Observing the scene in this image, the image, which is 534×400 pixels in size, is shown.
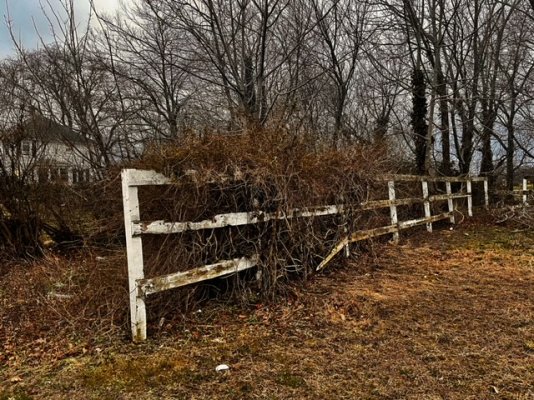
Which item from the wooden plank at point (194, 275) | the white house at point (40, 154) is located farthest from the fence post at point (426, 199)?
the white house at point (40, 154)

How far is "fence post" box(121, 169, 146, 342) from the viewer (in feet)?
12.2

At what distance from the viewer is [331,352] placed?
11.3ft

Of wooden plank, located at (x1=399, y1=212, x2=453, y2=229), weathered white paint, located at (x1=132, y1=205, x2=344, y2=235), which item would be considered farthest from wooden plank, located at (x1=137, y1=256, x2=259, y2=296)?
wooden plank, located at (x1=399, y1=212, x2=453, y2=229)

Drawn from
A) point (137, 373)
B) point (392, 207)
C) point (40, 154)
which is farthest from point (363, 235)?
point (40, 154)

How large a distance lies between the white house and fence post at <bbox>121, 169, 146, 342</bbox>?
4.79m

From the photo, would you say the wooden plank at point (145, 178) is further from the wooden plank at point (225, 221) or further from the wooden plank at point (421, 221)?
the wooden plank at point (421, 221)

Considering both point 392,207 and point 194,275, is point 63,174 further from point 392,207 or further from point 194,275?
point 392,207

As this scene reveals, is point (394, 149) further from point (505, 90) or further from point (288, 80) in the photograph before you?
point (505, 90)

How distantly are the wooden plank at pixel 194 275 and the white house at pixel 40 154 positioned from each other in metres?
4.87

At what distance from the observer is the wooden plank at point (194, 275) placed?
3.78 meters

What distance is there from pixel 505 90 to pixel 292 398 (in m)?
16.7

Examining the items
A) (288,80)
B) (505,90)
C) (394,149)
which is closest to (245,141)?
(394,149)

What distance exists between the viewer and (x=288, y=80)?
1266cm

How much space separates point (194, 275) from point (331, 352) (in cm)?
146
